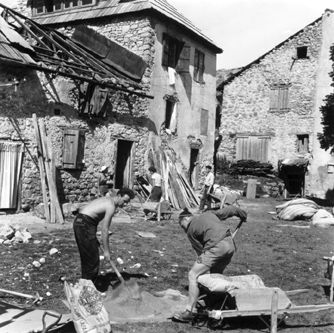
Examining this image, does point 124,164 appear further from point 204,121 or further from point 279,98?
point 279,98

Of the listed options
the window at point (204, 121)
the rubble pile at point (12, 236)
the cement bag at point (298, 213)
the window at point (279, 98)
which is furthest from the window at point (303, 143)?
the rubble pile at point (12, 236)

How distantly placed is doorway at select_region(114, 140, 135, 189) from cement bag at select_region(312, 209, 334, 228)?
6.42 meters

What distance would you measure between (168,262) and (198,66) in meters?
14.3

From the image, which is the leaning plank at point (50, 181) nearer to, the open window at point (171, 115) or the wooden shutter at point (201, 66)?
the open window at point (171, 115)

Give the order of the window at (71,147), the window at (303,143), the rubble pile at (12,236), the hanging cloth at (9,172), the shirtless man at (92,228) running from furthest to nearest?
the window at (303,143), the window at (71,147), the hanging cloth at (9,172), the rubble pile at (12,236), the shirtless man at (92,228)

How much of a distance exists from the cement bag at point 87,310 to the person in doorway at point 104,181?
998 centimetres

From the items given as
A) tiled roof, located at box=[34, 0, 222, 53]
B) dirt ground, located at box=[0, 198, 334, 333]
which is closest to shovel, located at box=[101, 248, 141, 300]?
dirt ground, located at box=[0, 198, 334, 333]

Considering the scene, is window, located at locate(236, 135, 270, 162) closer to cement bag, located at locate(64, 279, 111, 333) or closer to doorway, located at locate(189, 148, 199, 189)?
doorway, located at locate(189, 148, 199, 189)

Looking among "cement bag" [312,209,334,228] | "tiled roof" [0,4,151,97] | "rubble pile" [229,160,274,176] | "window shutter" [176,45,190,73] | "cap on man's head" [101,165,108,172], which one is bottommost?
"cement bag" [312,209,334,228]

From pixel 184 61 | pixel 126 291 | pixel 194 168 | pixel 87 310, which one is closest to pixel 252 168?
pixel 194 168

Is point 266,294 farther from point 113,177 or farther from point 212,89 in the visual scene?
point 212,89

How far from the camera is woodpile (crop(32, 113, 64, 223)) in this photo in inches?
471

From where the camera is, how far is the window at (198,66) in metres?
21.1

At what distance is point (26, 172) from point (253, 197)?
14.3 meters
